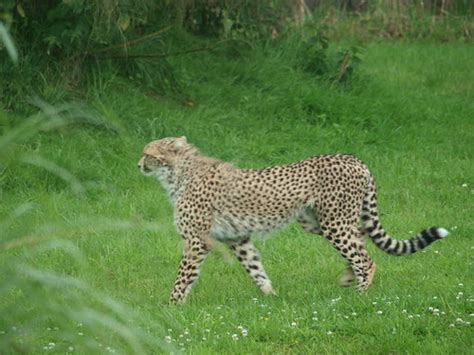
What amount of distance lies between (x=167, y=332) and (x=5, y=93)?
4.66 meters

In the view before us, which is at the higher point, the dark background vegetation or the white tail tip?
the white tail tip

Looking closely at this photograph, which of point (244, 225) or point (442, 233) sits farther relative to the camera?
point (244, 225)

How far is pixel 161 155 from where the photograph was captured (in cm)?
705

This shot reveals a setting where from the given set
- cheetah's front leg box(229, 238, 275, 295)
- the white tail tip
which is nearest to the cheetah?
cheetah's front leg box(229, 238, 275, 295)

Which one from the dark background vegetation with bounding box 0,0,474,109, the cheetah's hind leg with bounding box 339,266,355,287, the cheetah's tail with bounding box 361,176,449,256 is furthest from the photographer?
the dark background vegetation with bounding box 0,0,474,109

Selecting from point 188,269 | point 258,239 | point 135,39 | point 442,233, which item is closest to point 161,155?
point 188,269

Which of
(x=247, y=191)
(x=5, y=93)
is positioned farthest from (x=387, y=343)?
(x=5, y=93)

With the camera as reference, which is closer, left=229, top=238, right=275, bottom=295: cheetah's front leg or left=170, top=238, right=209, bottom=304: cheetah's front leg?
left=170, top=238, right=209, bottom=304: cheetah's front leg

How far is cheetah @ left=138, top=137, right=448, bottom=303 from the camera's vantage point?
6625 millimetres

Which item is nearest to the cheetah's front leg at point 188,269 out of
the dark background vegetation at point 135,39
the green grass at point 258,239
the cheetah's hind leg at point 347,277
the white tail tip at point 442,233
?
the green grass at point 258,239

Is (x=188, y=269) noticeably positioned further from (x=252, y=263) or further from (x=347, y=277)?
(x=347, y=277)

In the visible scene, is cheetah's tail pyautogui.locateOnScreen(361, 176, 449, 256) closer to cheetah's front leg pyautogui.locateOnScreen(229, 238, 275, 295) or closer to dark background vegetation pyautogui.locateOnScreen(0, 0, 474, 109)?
cheetah's front leg pyautogui.locateOnScreen(229, 238, 275, 295)

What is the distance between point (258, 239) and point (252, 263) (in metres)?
1.11

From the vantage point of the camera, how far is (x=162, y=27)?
1105cm
